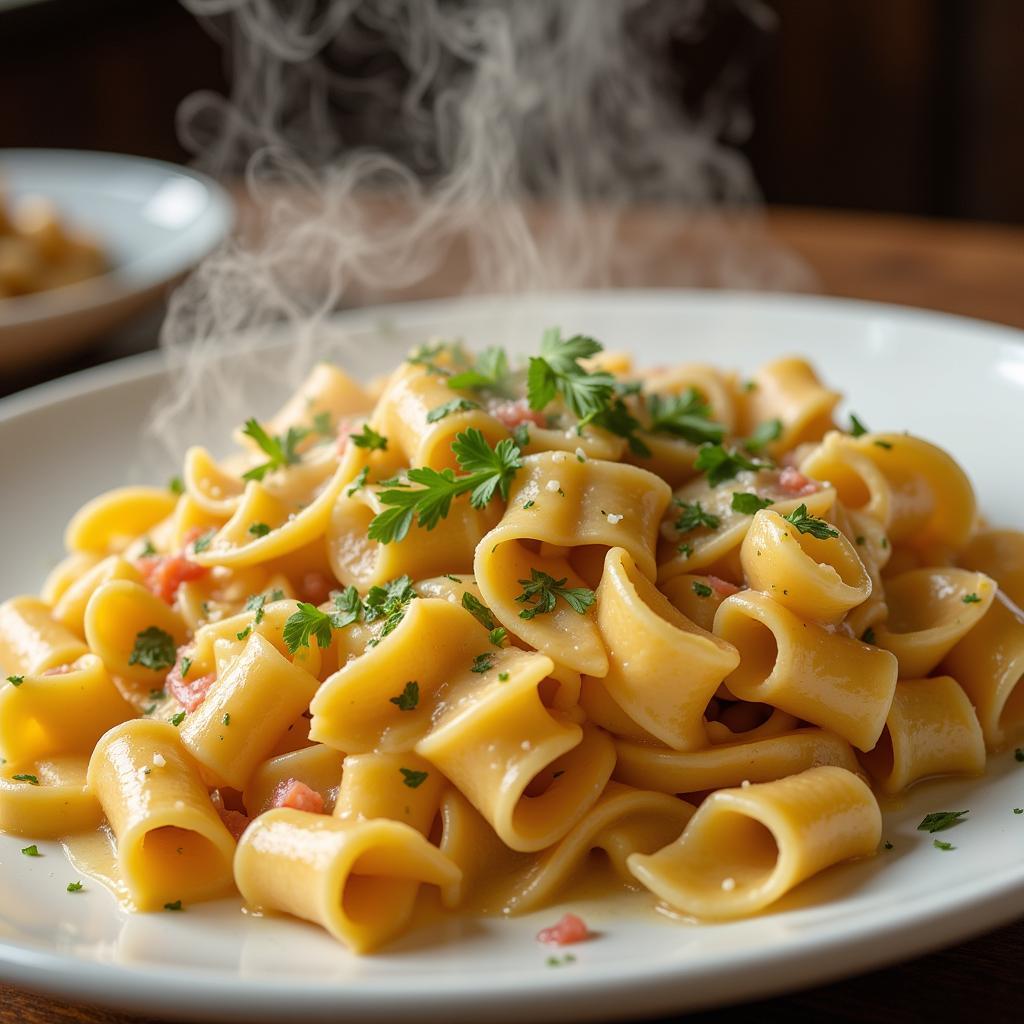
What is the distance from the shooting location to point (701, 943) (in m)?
2.38

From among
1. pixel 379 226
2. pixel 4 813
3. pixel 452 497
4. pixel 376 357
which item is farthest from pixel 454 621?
pixel 379 226

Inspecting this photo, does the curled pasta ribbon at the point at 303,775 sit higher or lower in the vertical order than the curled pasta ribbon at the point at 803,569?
lower

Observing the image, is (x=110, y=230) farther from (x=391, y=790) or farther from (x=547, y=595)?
(x=391, y=790)

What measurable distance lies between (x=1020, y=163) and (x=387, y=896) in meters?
8.97

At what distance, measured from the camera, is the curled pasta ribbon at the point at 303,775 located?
2.91m

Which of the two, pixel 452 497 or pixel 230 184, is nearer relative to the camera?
pixel 452 497

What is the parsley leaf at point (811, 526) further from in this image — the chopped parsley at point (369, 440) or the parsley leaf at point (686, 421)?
the chopped parsley at point (369, 440)

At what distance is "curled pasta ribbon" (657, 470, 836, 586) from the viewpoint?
313 cm

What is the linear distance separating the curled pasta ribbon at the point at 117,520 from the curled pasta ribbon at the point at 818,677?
1812 mm

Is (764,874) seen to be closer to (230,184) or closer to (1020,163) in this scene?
(230,184)

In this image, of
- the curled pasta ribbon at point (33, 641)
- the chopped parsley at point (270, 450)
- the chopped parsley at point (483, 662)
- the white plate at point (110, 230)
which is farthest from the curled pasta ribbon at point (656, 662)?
the white plate at point (110, 230)

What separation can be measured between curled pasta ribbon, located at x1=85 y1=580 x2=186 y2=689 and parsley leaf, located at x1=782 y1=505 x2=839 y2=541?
1.49m

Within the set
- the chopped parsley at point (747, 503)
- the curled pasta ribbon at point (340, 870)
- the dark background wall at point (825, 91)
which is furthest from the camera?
the dark background wall at point (825, 91)

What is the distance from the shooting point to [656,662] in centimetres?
279
